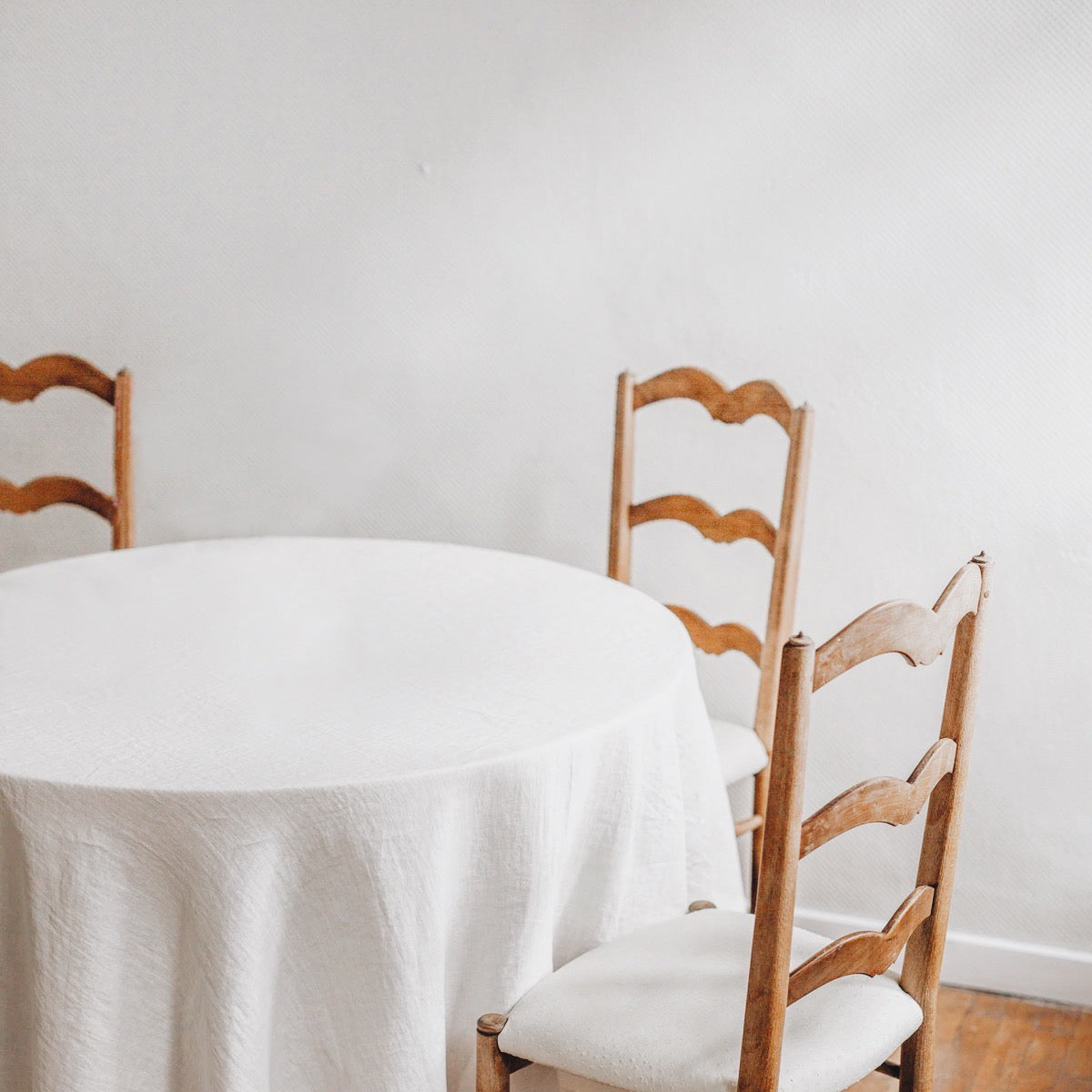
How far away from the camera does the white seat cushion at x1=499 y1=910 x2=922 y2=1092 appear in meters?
1.24

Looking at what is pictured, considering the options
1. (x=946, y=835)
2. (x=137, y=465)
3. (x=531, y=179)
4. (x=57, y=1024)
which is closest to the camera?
(x=57, y=1024)

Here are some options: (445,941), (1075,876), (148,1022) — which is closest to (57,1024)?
(148,1022)

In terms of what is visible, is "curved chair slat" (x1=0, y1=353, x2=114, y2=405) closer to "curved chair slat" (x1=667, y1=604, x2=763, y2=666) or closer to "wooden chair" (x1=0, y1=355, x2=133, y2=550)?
"wooden chair" (x1=0, y1=355, x2=133, y2=550)

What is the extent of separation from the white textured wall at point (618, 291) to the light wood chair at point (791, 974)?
951mm

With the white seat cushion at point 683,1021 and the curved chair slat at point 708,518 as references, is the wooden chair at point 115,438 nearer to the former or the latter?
the curved chair slat at point 708,518

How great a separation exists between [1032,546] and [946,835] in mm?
987

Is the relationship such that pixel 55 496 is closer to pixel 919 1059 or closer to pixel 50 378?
pixel 50 378

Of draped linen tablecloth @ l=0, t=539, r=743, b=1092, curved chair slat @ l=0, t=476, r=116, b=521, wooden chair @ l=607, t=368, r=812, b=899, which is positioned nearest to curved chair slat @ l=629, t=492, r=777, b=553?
wooden chair @ l=607, t=368, r=812, b=899

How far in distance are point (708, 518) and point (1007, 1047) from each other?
1.08 meters

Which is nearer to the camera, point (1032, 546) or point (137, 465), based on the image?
point (1032, 546)

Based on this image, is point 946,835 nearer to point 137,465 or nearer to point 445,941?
point 445,941

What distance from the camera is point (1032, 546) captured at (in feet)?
7.18

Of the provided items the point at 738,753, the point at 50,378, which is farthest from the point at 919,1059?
the point at 50,378

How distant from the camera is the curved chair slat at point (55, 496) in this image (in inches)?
91.2
